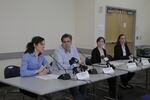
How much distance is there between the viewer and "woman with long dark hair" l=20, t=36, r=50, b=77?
3080 mm

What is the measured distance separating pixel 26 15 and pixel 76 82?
2.68 meters

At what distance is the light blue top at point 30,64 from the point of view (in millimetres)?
3020

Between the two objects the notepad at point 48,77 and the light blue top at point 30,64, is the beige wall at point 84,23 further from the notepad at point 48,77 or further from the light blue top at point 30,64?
the notepad at point 48,77

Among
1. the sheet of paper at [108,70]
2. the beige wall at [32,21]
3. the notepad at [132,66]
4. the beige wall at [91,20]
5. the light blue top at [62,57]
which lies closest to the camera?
the sheet of paper at [108,70]

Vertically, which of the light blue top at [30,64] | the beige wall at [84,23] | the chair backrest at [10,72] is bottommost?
the chair backrest at [10,72]

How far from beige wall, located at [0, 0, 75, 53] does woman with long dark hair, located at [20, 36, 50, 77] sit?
5.34 ft

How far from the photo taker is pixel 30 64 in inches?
125

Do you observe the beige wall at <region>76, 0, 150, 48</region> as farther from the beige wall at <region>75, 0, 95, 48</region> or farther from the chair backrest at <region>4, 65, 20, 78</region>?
the chair backrest at <region>4, 65, 20, 78</region>

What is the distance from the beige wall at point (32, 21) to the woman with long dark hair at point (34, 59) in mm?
1629

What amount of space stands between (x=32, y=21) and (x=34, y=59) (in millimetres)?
2057

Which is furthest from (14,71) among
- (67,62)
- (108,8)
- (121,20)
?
(121,20)

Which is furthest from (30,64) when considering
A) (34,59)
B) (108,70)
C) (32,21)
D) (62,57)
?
(32,21)

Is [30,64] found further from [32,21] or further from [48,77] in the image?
[32,21]

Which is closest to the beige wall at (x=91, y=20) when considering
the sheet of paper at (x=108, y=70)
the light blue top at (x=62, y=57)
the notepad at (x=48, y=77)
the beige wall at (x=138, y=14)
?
the beige wall at (x=138, y=14)
